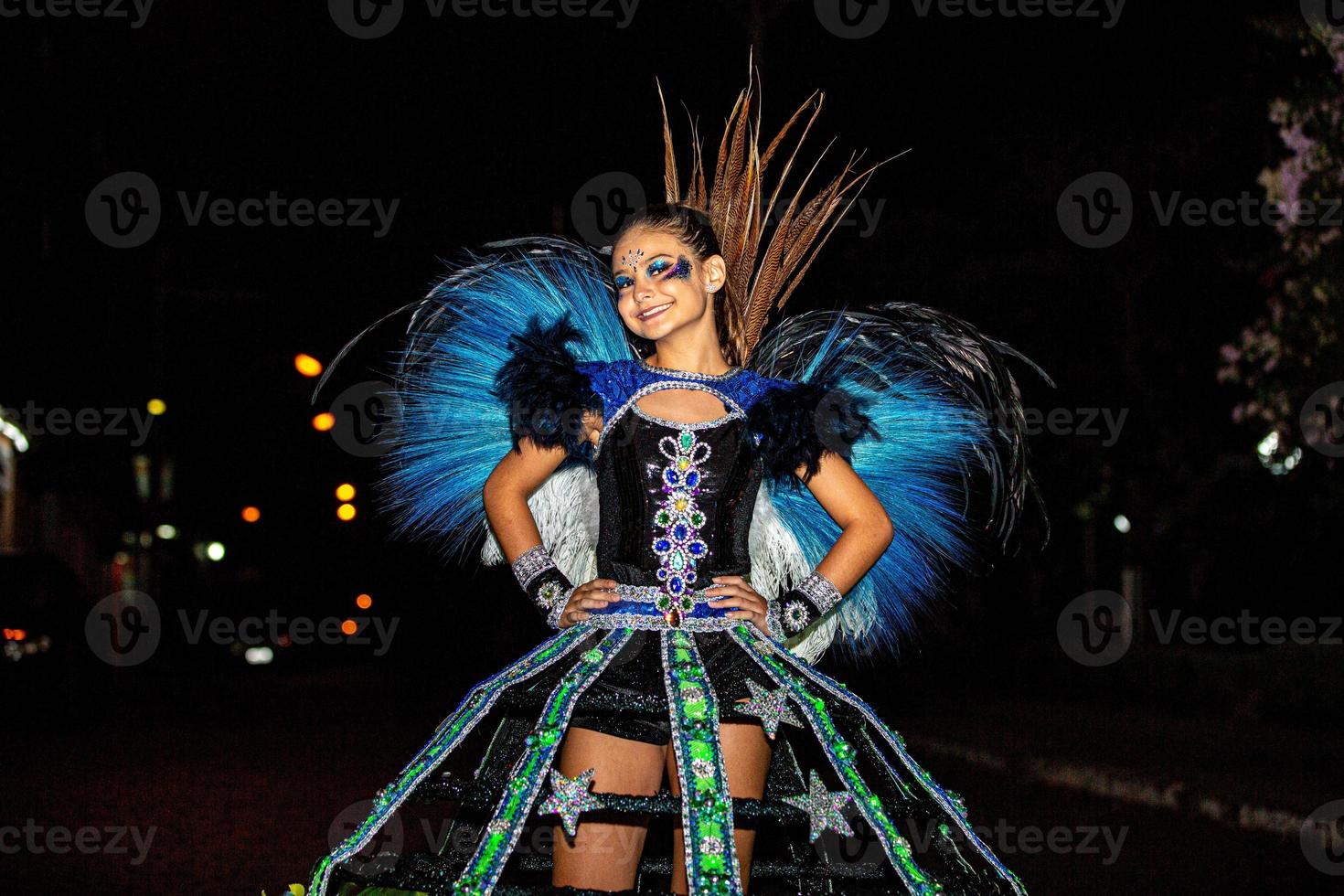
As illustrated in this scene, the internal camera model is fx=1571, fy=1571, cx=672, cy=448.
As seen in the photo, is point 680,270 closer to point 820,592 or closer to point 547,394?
point 547,394

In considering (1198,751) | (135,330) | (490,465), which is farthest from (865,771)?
(135,330)

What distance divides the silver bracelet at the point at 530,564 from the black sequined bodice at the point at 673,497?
15cm

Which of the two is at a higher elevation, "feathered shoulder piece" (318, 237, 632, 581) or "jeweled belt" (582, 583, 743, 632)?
"feathered shoulder piece" (318, 237, 632, 581)

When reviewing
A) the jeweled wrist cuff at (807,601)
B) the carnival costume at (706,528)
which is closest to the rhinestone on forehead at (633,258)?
the carnival costume at (706,528)

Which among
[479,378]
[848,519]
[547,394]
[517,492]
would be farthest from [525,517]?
[848,519]

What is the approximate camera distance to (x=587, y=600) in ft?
13.1

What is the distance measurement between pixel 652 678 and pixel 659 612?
197 millimetres

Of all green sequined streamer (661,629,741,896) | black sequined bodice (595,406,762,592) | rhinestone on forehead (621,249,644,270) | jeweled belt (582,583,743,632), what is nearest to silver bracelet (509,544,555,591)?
black sequined bodice (595,406,762,592)

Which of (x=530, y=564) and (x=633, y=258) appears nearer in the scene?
(x=530, y=564)

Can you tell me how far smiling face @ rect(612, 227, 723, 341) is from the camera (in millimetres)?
4305

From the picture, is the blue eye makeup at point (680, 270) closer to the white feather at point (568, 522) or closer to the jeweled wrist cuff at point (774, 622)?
the white feather at point (568, 522)

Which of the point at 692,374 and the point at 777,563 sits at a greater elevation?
the point at 692,374

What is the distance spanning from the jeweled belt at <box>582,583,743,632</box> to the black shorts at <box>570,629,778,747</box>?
0.03 m

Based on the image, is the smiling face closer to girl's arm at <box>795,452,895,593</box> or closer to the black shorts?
girl's arm at <box>795,452,895,593</box>
